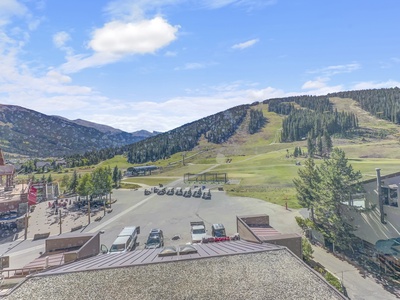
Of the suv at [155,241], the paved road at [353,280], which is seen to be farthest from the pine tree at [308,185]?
the suv at [155,241]

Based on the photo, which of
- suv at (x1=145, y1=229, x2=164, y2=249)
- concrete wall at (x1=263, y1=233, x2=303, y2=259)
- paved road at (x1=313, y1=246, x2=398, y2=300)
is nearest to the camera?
concrete wall at (x1=263, y1=233, x2=303, y2=259)

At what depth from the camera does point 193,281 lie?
11.8 metres

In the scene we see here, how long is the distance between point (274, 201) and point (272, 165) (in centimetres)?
4616

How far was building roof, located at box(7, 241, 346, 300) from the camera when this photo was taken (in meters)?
11.0

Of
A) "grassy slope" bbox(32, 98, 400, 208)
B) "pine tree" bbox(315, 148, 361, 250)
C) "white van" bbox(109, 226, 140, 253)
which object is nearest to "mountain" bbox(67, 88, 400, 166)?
"grassy slope" bbox(32, 98, 400, 208)

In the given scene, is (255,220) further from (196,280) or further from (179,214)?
(179,214)

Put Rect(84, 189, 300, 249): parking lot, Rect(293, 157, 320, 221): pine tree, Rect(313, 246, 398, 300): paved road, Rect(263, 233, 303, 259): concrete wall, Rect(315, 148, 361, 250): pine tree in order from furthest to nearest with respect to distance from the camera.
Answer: Rect(84, 189, 300, 249): parking lot, Rect(293, 157, 320, 221): pine tree, Rect(315, 148, 361, 250): pine tree, Rect(313, 246, 398, 300): paved road, Rect(263, 233, 303, 259): concrete wall

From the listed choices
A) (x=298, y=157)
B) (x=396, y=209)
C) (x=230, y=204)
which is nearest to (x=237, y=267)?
(x=396, y=209)

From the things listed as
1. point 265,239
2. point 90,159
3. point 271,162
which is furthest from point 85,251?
point 90,159

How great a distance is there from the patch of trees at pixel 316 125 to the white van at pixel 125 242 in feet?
384

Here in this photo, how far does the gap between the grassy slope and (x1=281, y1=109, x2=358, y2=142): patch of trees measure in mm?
8063

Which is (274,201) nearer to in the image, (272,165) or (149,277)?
(149,277)

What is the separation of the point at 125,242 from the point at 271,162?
262 ft

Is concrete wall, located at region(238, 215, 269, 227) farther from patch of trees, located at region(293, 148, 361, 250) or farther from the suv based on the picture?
the suv
